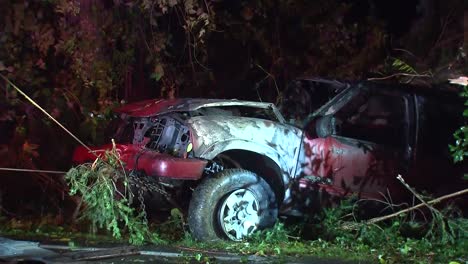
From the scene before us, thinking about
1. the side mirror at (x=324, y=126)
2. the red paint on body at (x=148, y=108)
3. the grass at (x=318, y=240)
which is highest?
the red paint on body at (x=148, y=108)

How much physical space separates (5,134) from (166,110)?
3832mm

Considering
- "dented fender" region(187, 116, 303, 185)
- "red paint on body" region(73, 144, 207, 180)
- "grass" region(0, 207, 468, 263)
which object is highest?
"dented fender" region(187, 116, 303, 185)

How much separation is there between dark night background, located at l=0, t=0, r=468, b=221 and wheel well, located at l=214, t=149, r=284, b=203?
1299 mm

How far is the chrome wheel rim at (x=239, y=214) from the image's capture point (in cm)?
565

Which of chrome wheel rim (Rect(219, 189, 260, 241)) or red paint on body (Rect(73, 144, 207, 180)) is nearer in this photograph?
red paint on body (Rect(73, 144, 207, 180))

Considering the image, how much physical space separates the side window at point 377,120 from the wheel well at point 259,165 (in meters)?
0.92

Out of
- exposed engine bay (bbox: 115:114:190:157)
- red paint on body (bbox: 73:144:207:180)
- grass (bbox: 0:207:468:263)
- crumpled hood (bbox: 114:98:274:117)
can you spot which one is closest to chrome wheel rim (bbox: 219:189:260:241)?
grass (bbox: 0:207:468:263)

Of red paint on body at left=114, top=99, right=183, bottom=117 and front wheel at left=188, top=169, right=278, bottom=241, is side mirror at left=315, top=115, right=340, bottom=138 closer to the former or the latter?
front wheel at left=188, top=169, right=278, bottom=241

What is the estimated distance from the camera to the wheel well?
6121 mm

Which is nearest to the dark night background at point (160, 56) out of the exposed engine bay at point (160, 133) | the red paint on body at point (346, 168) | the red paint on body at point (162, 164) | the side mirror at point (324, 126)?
the side mirror at point (324, 126)

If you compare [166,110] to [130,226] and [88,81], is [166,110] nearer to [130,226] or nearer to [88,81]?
[130,226]

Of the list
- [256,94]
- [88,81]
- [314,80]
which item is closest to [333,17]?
[256,94]

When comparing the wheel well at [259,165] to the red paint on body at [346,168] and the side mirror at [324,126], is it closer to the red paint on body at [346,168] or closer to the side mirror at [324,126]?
the red paint on body at [346,168]

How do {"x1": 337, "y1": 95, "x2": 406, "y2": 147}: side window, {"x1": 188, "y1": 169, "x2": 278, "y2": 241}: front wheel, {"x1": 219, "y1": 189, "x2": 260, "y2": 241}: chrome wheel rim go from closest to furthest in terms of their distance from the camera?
{"x1": 188, "y1": 169, "x2": 278, "y2": 241}: front wheel → {"x1": 219, "y1": 189, "x2": 260, "y2": 241}: chrome wheel rim → {"x1": 337, "y1": 95, "x2": 406, "y2": 147}: side window
